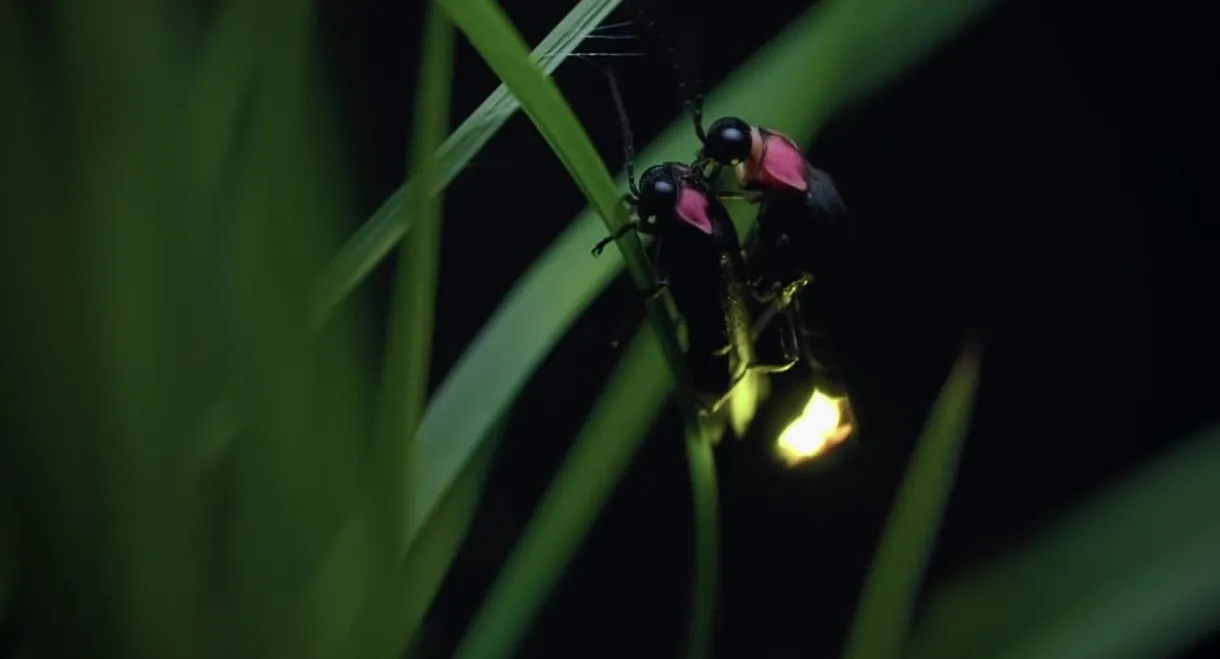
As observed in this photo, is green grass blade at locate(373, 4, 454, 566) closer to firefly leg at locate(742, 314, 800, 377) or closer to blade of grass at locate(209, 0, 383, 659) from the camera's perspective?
blade of grass at locate(209, 0, 383, 659)

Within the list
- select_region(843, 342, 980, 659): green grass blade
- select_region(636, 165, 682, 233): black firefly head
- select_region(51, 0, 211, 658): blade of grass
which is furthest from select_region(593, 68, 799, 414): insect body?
select_region(51, 0, 211, 658): blade of grass

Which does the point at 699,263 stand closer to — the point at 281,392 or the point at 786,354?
the point at 786,354

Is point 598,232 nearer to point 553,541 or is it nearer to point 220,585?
point 553,541

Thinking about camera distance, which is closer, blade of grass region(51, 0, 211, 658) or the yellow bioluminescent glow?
blade of grass region(51, 0, 211, 658)

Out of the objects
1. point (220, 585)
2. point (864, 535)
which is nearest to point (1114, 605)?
point (220, 585)

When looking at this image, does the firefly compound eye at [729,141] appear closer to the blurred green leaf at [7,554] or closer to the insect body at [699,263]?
the insect body at [699,263]

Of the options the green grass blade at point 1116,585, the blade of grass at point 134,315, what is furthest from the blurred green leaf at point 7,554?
the green grass blade at point 1116,585
